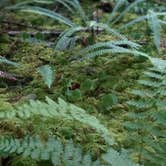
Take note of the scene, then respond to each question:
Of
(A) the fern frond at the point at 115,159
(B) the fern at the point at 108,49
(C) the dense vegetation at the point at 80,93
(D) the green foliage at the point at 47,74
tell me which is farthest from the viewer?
(B) the fern at the point at 108,49

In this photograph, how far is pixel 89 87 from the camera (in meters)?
2.48

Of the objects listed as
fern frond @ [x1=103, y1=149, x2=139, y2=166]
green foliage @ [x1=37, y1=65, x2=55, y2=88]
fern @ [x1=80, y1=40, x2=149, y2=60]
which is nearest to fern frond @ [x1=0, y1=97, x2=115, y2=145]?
fern frond @ [x1=103, y1=149, x2=139, y2=166]

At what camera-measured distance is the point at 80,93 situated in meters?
2.38

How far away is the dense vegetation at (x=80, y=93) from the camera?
65.6 inches

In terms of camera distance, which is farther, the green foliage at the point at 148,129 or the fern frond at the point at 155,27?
the fern frond at the point at 155,27

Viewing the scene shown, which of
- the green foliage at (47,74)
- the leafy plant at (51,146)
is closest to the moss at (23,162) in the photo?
the leafy plant at (51,146)

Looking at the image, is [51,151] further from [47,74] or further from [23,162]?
[47,74]

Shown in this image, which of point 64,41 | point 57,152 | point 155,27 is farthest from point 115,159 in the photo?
point 155,27

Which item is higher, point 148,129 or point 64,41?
point 64,41

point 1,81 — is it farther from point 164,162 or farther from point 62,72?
point 164,162

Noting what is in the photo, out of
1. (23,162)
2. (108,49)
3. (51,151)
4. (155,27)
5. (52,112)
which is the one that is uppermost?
(155,27)

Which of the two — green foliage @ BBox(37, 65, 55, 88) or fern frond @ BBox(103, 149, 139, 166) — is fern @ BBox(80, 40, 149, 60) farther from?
fern frond @ BBox(103, 149, 139, 166)

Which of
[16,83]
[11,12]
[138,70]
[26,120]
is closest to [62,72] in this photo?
[16,83]

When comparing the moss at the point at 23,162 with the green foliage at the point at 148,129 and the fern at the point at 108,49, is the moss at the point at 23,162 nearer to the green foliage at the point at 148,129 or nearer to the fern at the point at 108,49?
the green foliage at the point at 148,129
